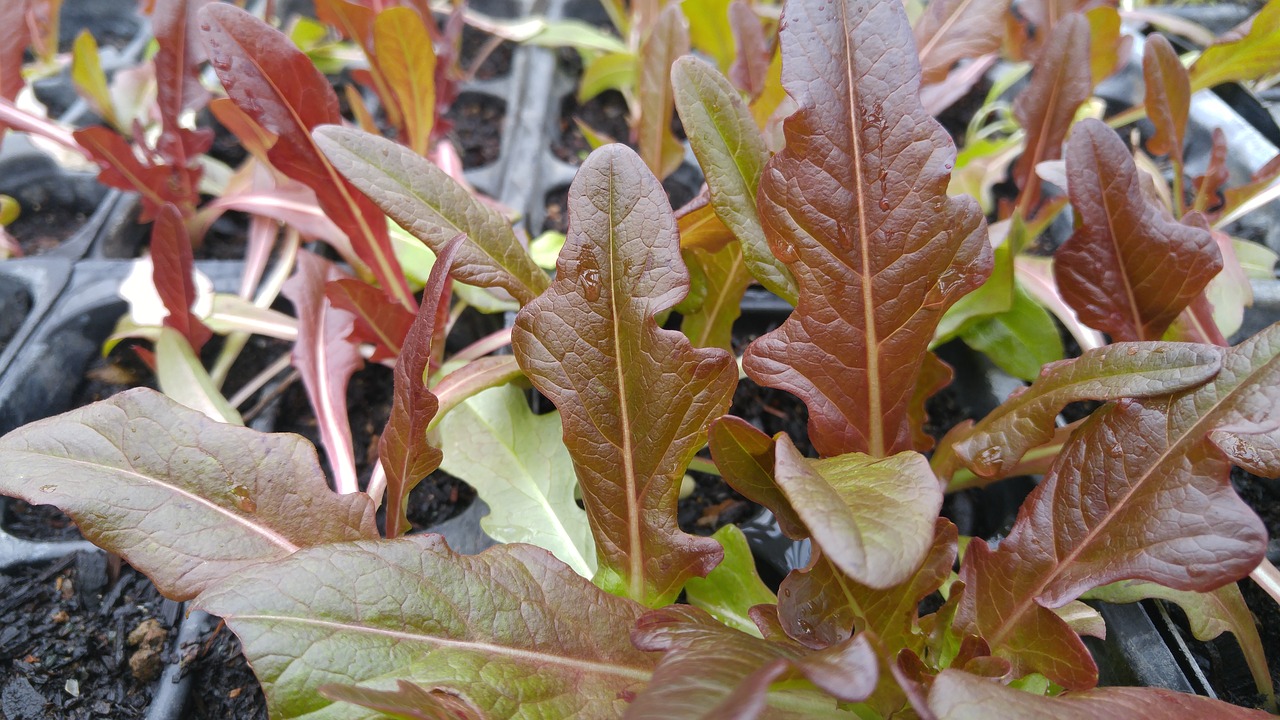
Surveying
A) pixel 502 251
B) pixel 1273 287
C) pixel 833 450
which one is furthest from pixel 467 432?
pixel 1273 287

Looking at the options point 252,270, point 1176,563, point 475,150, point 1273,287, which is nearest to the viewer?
point 1176,563

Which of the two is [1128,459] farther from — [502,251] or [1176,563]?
[502,251]

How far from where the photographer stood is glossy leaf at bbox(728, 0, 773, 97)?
90 centimetres

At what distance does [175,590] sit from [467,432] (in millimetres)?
303

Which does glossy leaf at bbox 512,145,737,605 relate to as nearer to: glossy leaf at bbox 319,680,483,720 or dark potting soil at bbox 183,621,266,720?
glossy leaf at bbox 319,680,483,720

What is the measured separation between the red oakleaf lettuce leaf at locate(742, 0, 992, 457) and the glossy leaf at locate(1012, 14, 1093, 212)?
1.22 feet

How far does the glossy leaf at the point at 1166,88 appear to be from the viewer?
791 mm

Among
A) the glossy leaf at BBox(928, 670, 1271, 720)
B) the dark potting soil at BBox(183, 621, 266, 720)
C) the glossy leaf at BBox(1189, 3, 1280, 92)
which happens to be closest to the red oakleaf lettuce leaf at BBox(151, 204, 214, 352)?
the dark potting soil at BBox(183, 621, 266, 720)

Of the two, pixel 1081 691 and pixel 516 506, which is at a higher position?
pixel 1081 691

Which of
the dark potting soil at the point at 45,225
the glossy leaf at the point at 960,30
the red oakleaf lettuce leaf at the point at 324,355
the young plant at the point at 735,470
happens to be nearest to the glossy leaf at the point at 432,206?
the young plant at the point at 735,470

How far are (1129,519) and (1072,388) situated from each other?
0.10 meters

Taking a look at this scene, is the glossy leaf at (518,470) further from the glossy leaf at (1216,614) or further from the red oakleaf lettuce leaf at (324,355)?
the glossy leaf at (1216,614)

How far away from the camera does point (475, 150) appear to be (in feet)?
4.31

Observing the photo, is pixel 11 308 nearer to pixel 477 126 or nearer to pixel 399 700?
pixel 477 126
